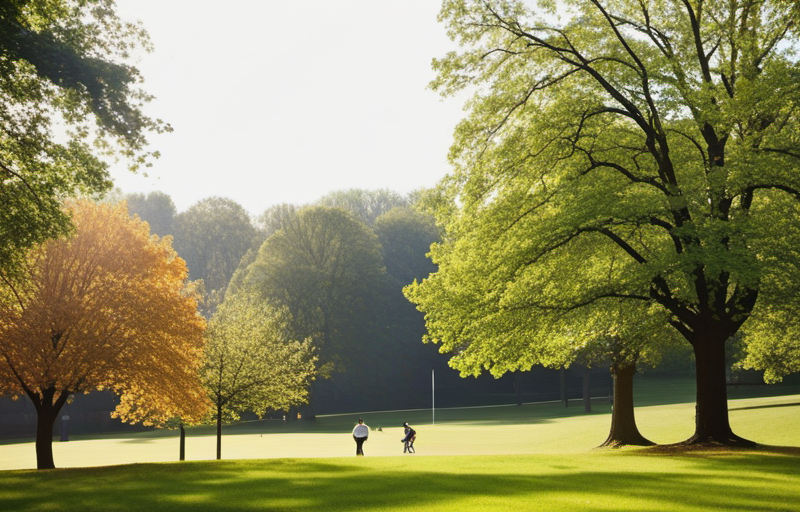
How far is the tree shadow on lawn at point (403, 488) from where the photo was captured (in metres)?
14.3

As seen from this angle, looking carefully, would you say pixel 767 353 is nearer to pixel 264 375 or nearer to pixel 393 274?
pixel 264 375


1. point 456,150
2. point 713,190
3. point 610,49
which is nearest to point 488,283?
point 456,150

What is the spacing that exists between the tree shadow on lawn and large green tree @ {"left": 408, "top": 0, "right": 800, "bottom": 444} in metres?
5.14

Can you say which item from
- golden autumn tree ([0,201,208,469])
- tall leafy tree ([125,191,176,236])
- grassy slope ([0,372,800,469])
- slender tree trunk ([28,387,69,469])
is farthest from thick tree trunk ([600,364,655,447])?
tall leafy tree ([125,191,176,236])

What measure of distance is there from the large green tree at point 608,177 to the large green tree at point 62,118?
11.2 meters

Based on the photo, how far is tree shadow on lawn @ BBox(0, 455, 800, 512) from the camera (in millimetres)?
14273

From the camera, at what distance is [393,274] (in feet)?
292

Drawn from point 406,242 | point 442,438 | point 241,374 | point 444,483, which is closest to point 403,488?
point 444,483

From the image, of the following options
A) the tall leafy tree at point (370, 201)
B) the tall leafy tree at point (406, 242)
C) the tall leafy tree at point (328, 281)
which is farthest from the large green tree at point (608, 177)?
the tall leafy tree at point (370, 201)

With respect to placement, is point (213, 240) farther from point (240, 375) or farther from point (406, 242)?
point (240, 375)

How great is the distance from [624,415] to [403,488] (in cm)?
1924

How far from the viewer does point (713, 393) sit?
25422 mm

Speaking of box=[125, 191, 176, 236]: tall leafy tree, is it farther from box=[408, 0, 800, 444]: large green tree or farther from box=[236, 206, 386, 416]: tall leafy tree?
box=[408, 0, 800, 444]: large green tree

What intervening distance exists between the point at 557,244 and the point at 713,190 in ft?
15.7
